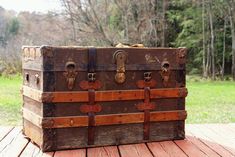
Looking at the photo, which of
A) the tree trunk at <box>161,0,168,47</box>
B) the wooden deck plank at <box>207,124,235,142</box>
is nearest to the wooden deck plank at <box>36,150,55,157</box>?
the wooden deck plank at <box>207,124,235,142</box>

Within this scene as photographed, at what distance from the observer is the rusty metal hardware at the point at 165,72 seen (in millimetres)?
3129

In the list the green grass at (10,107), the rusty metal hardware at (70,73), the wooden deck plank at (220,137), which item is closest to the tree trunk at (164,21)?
the green grass at (10,107)

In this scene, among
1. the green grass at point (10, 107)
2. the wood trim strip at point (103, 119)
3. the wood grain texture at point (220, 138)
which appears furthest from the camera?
the green grass at point (10, 107)

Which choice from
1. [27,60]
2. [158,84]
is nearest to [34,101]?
[27,60]

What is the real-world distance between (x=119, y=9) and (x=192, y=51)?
12.1ft

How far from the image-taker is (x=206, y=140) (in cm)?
324

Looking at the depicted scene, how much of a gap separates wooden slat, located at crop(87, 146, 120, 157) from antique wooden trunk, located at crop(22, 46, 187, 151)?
7 cm

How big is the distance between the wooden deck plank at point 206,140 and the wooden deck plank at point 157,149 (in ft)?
1.20

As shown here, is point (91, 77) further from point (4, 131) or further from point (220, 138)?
point (220, 138)

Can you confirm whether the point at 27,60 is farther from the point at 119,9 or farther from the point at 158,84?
the point at 119,9

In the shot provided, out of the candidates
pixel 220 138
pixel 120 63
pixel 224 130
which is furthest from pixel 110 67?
pixel 224 130

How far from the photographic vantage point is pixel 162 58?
123 inches

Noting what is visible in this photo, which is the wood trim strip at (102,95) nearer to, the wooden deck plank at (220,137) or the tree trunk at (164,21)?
the wooden deck plank at (220,137)

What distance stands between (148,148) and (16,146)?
0.91m
